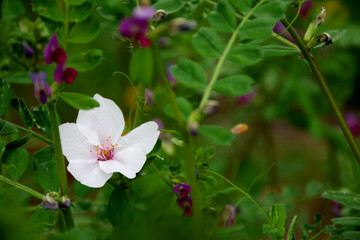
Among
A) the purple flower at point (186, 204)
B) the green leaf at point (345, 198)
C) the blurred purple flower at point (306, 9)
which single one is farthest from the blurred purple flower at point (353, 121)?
the purple flower at point (186, 204)

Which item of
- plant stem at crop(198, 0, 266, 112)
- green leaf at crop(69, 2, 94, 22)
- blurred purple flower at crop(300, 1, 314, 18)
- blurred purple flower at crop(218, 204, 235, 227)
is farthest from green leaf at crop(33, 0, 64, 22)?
blurred purple flower at crop(300, 1, 314, 18)

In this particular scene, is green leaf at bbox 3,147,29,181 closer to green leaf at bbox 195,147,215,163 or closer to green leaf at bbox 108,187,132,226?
green leaf at bbox 108,187,132,226

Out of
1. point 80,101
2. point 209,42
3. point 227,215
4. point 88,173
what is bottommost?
point 227,215

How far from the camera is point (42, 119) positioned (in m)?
0.76

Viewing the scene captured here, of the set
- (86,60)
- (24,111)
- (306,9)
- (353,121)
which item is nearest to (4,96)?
(24,111)

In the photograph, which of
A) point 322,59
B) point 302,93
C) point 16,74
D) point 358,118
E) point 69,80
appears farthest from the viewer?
point 358,118

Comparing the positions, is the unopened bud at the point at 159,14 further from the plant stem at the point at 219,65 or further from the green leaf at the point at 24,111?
the green leaf at the point at 24,111

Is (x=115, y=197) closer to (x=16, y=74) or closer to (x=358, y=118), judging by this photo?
(x=16, y=74)

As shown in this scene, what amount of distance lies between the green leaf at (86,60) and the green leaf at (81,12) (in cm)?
5

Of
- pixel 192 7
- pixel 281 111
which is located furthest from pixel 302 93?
pixel 192 7

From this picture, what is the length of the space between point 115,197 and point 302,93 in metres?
1.10

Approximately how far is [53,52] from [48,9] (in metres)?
0.09

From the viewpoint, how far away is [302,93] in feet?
5.53

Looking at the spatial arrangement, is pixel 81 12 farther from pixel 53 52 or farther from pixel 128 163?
pixel 128 163
